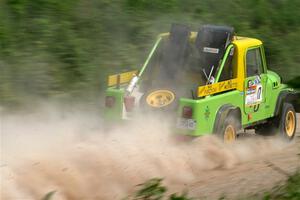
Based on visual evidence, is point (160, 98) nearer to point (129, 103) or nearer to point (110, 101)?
point (129, 103)

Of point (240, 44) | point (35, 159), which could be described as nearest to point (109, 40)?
point (240, 44)

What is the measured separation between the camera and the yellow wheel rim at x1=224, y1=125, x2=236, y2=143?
1013 centimetres

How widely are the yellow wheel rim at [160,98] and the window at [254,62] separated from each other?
1487 mm

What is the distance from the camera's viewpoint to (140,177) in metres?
8.38

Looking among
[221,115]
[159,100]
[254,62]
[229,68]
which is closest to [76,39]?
[159,100]

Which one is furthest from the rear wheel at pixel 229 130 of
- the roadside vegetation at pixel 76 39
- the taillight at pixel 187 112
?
the roadside vegetation at pixel 76 39

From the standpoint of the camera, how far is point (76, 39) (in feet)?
39.4

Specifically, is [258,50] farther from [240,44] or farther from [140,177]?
[140,177]

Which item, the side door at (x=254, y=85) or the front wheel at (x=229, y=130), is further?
the side door at (x=254, y=85)

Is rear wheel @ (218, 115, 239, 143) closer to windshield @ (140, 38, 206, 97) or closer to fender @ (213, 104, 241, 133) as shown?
fender @ (213, 104, 241, 133)

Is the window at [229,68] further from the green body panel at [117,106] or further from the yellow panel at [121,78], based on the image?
the green body panel at [117,106]

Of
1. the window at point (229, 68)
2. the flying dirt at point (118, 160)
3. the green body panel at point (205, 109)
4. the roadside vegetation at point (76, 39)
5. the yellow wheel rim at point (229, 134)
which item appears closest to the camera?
the flying dirt at point (118, 160)

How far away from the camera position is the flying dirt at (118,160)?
7.43 meters

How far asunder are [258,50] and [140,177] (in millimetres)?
3609
